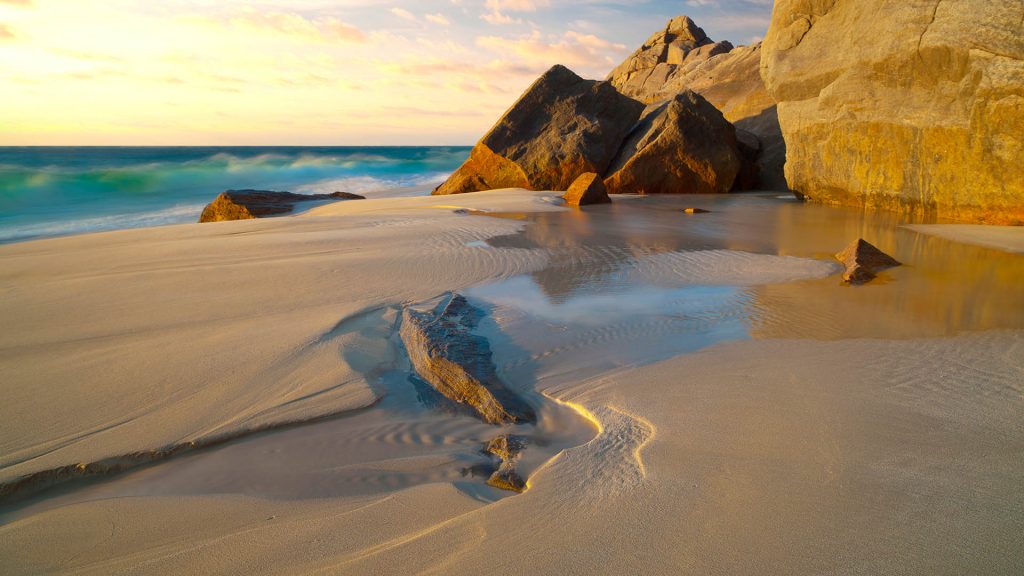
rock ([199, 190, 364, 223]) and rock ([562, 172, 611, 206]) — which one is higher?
rock ([562, 172, 611, 206])

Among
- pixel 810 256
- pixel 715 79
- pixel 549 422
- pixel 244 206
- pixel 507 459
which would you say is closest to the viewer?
pixel 507 459

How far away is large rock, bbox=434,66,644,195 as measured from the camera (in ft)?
39.0

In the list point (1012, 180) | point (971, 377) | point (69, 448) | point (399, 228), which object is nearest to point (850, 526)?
point (971, 377)

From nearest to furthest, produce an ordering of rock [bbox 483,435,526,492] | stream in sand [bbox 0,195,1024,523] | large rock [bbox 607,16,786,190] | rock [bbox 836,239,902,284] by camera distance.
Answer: rock [bbox 483,435,526,492]
stream in sand [bbox 0,195,1024,523]
rock [bbox 836,239,902,284]
large rock [bbox 607,16,786,190]

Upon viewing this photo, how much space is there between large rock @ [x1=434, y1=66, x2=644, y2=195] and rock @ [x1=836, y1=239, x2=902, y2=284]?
7289 millimetres

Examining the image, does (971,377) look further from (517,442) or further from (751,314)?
(517,442)

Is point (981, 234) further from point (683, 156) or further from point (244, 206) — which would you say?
point (244, 206)

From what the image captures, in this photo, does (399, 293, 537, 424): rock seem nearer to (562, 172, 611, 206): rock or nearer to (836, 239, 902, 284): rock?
(836, 239, 902, 284): rock

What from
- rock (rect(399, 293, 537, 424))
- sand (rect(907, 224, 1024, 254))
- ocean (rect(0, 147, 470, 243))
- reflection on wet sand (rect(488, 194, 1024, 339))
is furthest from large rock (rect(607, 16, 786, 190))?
rock (rect(399, 293, 537, 424))

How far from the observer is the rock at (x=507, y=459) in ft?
6.32

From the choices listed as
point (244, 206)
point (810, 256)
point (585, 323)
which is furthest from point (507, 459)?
point (244, 206)

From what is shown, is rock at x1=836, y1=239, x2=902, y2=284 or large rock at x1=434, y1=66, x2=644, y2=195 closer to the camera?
rock at x1=836, y1=239, x2=902, y2=284

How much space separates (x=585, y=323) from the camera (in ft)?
11.6

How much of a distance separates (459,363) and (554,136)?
9929mm
